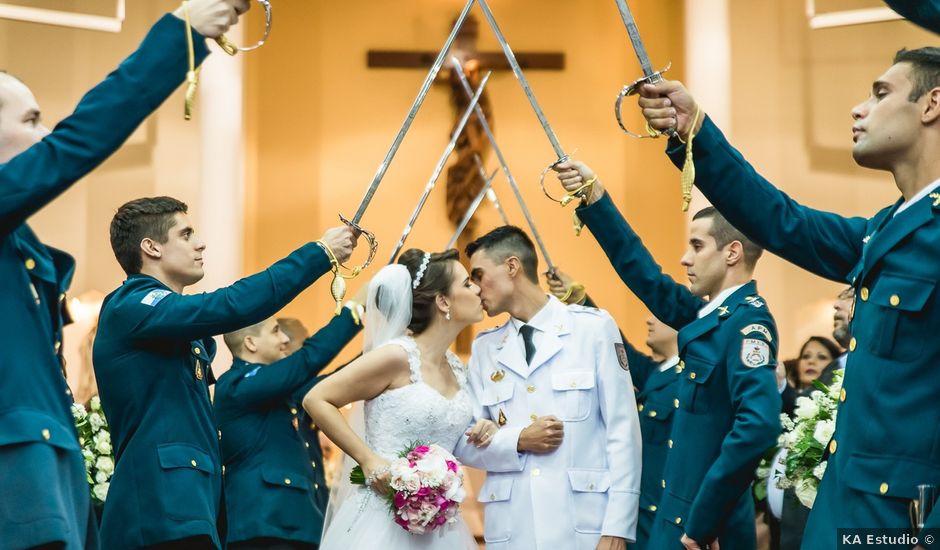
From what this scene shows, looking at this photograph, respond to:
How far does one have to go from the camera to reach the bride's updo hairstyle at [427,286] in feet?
13.5

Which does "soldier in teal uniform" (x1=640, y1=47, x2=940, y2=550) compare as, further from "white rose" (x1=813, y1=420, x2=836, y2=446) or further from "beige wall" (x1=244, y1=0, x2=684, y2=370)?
"beige wall" (x1=244, y1=0, x2=684, y2=370)

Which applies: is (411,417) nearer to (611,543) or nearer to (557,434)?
(557,434)

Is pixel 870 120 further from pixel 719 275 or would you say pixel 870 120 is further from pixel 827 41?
pixel 827 41

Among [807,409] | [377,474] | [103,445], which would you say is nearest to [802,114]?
[807,409]

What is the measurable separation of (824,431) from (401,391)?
1359 mm

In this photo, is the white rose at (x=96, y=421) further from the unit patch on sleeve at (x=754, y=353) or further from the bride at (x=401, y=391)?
the unit patch on sleeve at (x=754, y=353)

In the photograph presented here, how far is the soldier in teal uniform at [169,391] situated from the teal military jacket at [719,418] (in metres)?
1.10

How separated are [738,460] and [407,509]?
3.39 feet

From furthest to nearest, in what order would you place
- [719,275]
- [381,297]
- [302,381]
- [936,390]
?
[302,381], [381,297], [719,275], [936,390]

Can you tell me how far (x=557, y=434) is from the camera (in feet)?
13.0

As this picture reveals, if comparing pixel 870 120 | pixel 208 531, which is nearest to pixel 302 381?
pixel 208 531

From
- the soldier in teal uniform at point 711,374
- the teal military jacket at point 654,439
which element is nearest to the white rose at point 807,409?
the soldier in teal uniform at point 711,374

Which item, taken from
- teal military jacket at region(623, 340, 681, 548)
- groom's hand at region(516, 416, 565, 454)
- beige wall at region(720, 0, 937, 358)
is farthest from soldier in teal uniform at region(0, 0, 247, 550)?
beige wall at region(720, 0, 937, 358)

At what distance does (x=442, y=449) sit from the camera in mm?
3752
